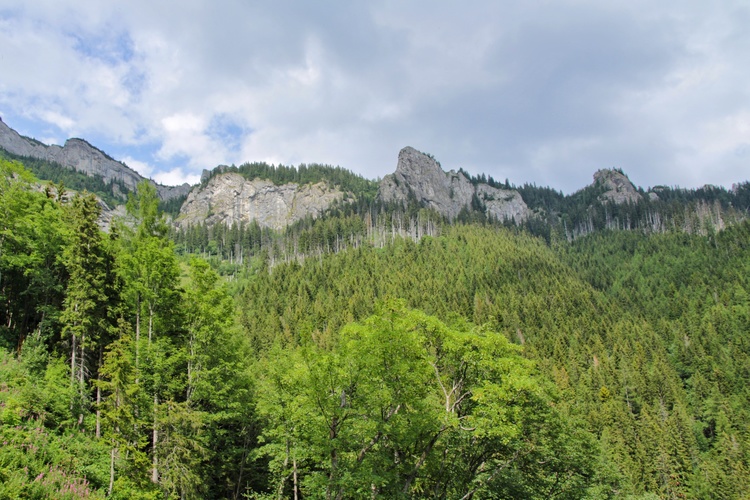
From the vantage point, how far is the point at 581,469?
2300 centimetres

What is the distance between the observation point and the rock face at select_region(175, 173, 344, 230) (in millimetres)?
181375

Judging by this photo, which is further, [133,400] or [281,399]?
[281,399]

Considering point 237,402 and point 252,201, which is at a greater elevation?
point 252,201

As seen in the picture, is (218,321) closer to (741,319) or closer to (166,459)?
(166,459)

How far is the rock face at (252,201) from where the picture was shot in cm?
18138

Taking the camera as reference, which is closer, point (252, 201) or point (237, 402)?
point (237, 402)

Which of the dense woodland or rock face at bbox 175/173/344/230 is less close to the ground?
rock face at bbox 175/173/344/230

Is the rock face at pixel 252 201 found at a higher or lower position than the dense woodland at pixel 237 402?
higher

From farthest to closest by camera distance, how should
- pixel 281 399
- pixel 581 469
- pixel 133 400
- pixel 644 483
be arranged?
pixel 644 483, pixel 581 469, pixel 281 399, pixel 133 400

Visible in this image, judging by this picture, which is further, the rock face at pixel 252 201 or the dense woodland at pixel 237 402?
the rock face at pixel 252 201

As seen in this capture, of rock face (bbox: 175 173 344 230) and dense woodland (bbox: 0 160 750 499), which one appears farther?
rock face (bbox: 175 173 344 230)

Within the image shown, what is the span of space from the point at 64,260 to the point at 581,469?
3152cm

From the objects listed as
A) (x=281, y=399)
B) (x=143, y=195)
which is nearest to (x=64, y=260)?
(x=143, y=195)

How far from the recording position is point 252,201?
614ft
